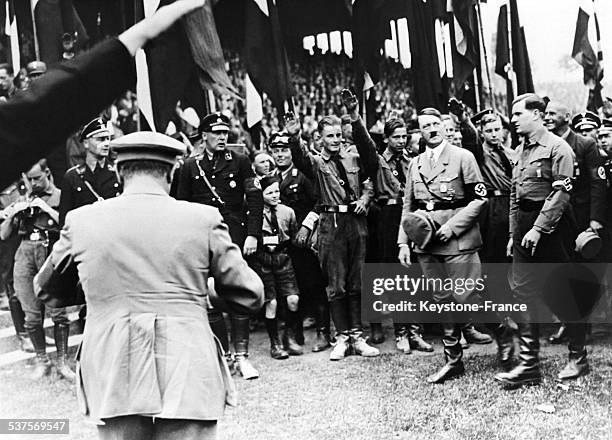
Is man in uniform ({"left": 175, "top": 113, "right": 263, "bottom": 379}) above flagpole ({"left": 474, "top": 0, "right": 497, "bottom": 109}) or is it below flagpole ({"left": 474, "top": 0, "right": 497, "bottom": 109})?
below

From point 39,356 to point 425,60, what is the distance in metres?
2.81

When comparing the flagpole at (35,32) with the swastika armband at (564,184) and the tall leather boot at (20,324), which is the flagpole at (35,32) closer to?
the tall leather boot at (20,324)

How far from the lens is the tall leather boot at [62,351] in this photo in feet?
13.3

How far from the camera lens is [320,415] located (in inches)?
149

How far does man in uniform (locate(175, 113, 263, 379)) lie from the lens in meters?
4.01

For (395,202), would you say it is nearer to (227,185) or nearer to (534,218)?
(534,218)

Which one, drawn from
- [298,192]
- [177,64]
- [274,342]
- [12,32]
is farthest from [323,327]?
[12,32]

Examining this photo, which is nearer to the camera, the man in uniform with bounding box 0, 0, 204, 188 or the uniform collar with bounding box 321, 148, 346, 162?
the man in uniform with bounding box 0, 0, 204, 188

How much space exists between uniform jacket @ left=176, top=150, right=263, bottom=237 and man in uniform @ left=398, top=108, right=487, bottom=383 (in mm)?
865

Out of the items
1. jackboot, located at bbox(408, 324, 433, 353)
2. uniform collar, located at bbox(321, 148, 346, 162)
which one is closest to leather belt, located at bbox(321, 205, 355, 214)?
uniform collar, located at bbox(321, 148, 346, 162)

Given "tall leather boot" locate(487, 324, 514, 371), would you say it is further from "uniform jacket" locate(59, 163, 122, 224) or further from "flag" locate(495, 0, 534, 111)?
"uniform jacket" locate(59, 163, 122, 224)

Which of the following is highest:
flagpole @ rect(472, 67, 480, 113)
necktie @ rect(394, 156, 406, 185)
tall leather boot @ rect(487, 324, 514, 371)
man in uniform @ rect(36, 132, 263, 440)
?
flagpole @ rect(472, 67, 480, 113)

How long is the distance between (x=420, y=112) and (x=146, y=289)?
2.20 meters

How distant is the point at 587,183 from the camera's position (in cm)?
397
